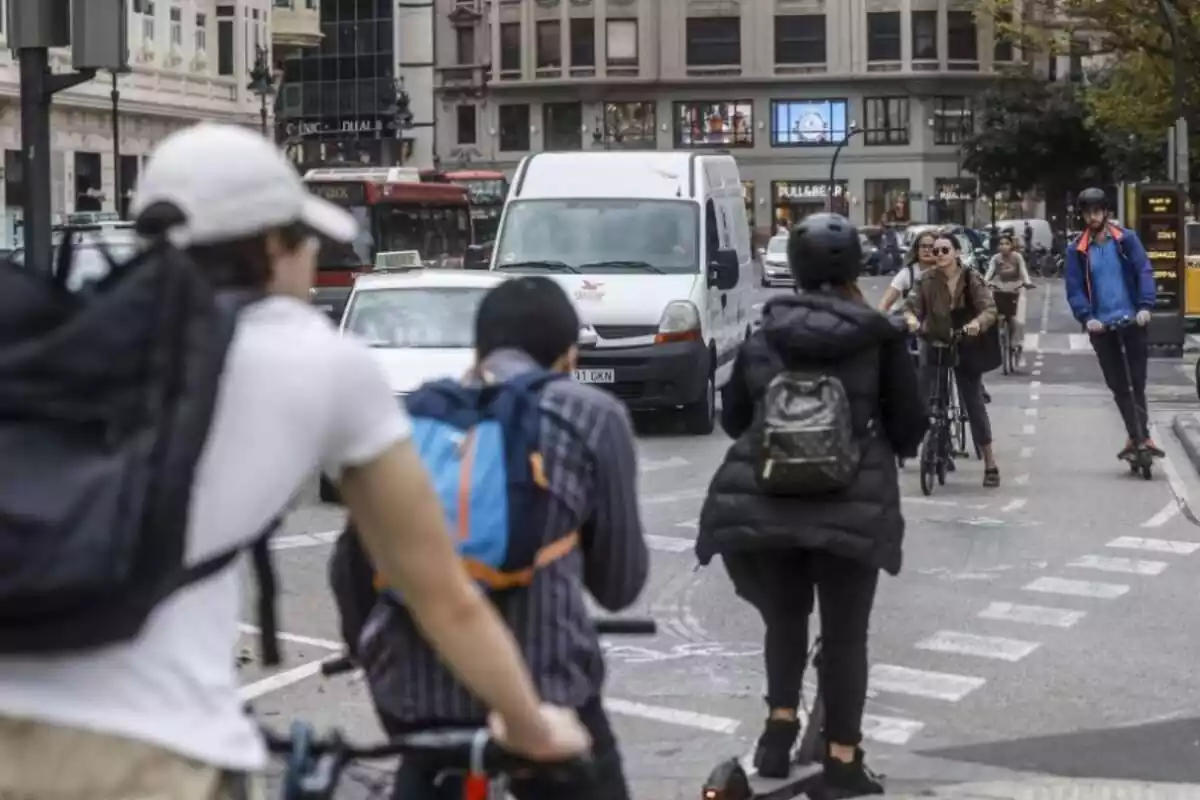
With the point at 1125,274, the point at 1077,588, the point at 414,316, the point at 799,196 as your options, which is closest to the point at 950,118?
the point at 799,196

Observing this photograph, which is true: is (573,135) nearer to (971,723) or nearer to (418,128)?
(418,128)

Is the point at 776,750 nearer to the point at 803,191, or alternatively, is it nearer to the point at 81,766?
the point at 81,766

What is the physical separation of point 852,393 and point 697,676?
3.07 metres

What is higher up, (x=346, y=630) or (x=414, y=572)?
(x=414, y=572)

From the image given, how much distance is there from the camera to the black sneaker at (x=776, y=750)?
22.1 ft

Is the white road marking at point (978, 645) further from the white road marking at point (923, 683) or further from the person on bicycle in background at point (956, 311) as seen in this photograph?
the person on bicycle in background at point (956, 311)

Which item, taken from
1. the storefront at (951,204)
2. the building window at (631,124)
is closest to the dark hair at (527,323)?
the storefront at (951,204)

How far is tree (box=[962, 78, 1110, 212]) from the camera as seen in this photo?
271ft

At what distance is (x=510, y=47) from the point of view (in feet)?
326

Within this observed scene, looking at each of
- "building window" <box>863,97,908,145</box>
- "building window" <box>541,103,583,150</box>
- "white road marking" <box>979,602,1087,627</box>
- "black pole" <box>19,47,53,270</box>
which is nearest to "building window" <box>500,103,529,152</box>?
"building window" <box>541,103,583,150</box>

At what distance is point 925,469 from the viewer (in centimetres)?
1502

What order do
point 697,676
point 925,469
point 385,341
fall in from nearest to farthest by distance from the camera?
point 697,676 < point 925,469 < point 385,341

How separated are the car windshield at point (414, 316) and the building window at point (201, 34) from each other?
157 feet

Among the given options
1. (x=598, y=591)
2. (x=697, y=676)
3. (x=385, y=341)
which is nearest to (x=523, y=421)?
(x=598, y=591)
